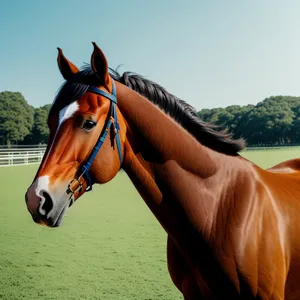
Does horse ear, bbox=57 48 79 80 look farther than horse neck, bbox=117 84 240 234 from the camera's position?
Yes

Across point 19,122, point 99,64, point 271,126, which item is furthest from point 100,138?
point 271,126

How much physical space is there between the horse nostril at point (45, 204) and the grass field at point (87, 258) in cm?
122

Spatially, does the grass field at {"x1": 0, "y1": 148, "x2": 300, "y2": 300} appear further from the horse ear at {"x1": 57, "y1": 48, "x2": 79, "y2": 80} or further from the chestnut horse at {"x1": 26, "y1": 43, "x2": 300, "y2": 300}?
the horse ear at {"x1": 57, "y1": 48, "x2": 79, "y2": 80}

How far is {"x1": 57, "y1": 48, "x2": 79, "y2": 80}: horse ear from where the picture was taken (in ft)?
6.87

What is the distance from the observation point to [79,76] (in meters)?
1.94

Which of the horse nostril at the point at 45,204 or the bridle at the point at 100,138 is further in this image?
the bridle at the point at 100,138

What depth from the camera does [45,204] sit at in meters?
1.68

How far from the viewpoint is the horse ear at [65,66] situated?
2094 millimetres

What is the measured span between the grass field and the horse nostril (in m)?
1.22

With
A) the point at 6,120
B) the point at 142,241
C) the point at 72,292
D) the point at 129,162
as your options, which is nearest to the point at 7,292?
the point at 72,292

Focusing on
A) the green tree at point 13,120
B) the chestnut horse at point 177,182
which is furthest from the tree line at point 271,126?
the chestnut horse at point 177,182

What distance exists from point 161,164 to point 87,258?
3.84m

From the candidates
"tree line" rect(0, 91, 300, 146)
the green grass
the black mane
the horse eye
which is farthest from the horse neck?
"tree line" rect(0, 91, 300, 146)

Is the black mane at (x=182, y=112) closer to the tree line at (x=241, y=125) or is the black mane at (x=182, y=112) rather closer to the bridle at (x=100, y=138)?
the bridle at (x=100, y=138)
